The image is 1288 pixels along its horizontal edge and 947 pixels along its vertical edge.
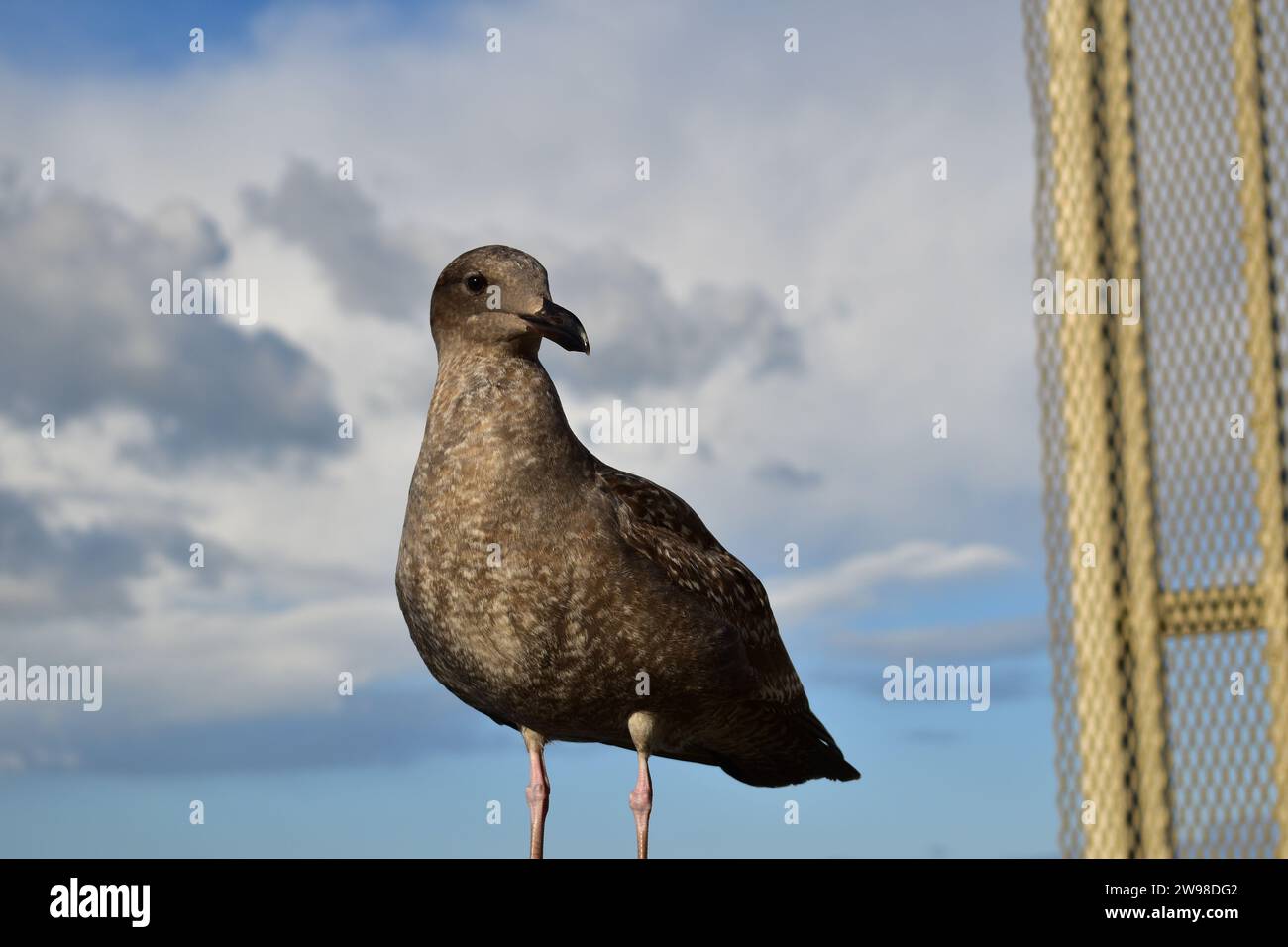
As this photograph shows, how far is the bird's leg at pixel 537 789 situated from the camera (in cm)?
548

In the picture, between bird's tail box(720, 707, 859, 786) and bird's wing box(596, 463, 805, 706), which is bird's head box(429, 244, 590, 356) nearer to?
bird's wing box(596, 463, 805, 706)

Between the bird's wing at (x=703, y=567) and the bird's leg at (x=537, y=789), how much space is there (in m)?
0.93

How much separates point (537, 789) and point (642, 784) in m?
0.53

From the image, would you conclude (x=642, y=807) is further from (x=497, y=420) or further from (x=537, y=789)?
(x=497, y=420)

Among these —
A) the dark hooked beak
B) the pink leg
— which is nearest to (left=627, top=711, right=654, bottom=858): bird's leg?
the pink leg

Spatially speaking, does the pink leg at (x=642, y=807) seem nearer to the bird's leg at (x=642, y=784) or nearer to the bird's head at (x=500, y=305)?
the bird's leg at (x=642, y=784)

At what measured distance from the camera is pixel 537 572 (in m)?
5.21

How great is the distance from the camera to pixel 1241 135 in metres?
9.92

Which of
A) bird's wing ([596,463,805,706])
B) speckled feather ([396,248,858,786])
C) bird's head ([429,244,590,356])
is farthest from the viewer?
bird's wing ([596,463,805,706])

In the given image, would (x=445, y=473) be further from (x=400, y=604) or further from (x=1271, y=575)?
(x=1271, y=575)

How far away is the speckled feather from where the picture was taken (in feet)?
17.2

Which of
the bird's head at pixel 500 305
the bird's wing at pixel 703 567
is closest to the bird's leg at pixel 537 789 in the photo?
the bird's wing at pixel 703 567

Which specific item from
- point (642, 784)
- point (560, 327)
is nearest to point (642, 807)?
point (642, 784)
